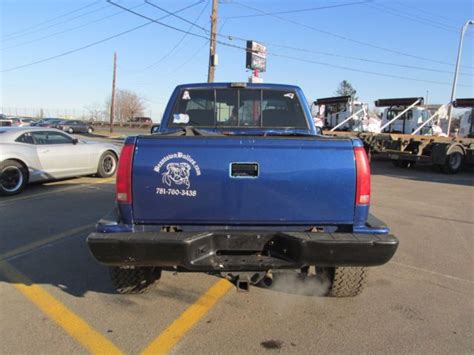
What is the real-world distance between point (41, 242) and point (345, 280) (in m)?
4.01

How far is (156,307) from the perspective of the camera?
141 inches

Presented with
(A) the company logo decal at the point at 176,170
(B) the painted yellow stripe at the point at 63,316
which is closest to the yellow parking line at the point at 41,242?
(B) the painted yellow stripe at the point at 63,316

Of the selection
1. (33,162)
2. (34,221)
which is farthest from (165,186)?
(33,162)

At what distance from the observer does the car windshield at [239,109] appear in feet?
15.4

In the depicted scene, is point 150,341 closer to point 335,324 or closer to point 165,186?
point 165,186

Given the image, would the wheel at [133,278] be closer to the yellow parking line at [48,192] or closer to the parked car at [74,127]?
the yellow parking line at [48,192]

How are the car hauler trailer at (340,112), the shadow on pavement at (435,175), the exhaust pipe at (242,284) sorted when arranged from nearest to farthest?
the exhaust pipe at (242,284) < the shadow on pavement at (435,175) < the car hauler trailer at (340,112)

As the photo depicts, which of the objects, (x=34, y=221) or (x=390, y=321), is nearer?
(x=390, y=321)

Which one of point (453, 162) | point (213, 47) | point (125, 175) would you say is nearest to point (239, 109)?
point (125, 175)

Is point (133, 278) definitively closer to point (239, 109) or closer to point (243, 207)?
point (243, 207)

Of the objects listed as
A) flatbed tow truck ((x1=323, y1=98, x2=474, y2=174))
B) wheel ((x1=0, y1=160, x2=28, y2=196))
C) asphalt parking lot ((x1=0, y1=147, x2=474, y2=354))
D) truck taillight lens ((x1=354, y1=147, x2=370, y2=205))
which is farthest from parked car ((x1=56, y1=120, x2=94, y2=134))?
truck taillight lens ((x1=354, y1=147, x2=370, y2=205))

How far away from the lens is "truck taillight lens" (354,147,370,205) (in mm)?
2963

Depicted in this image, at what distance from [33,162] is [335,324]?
317 inches

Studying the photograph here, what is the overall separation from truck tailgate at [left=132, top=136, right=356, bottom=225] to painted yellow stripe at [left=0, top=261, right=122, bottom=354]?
103 centimetres
